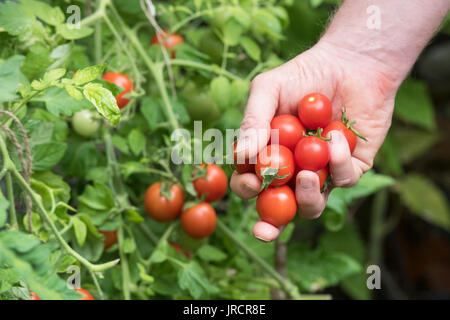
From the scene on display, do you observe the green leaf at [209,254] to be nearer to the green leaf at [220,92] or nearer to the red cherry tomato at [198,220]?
the red cherry tomato at [198,220]

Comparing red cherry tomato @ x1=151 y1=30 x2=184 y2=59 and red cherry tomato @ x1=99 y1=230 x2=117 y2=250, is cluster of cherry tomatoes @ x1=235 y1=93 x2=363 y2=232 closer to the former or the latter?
red cherry tomato @ x1=99 y1=230 x2=117 y2=250

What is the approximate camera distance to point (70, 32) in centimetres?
86

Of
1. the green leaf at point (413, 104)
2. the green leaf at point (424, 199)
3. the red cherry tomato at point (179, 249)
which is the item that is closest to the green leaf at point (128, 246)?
the red cherry tomato at point (179, 249)

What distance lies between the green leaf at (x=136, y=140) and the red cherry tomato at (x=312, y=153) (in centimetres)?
35

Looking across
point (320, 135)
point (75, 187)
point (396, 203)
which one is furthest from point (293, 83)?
point (396, 203)

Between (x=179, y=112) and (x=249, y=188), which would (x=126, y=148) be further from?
(x=249, y=188)

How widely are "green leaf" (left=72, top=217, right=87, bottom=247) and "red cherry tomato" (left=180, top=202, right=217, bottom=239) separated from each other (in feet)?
0.70

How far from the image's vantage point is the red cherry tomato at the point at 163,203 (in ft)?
3.13

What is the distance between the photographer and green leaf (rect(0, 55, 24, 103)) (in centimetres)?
53

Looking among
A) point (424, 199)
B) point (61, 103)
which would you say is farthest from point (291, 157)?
point (424, 199)

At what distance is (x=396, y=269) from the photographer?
7.80 feet

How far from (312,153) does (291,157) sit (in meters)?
0.05

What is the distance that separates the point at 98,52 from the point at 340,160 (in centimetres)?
55
